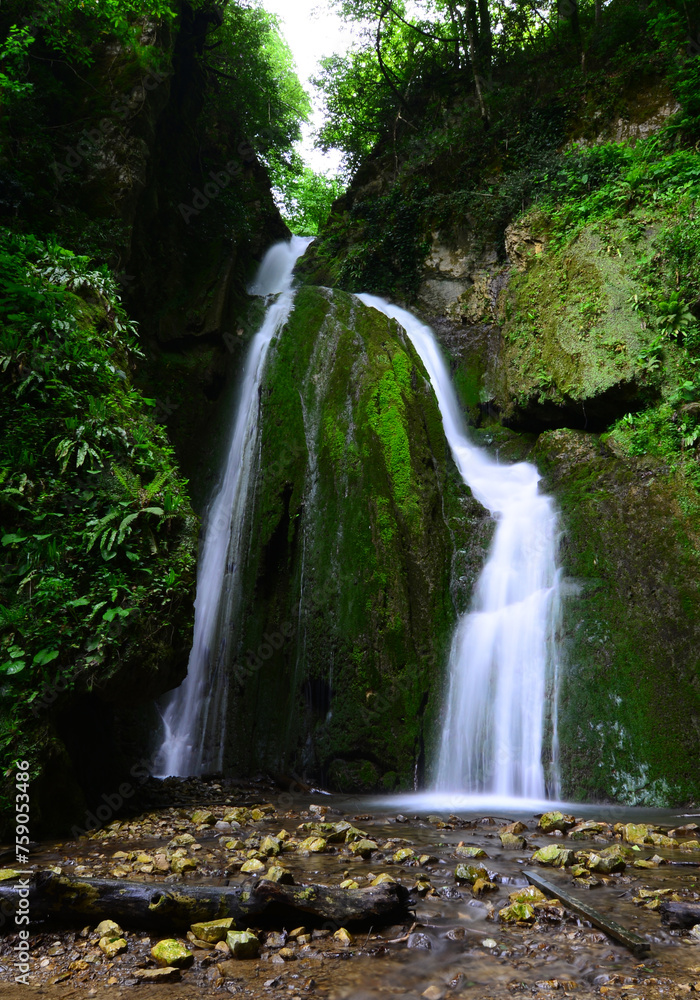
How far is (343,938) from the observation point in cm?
254

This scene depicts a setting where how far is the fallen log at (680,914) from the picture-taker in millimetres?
2631

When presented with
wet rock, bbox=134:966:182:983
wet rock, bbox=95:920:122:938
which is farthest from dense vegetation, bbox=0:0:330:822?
wet rock, bbox=134:966:182:983

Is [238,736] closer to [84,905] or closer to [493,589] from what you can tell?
[493,589]

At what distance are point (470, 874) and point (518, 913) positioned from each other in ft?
1.97

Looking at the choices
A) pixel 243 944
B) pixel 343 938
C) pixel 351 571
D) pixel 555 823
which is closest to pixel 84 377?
pixel 351 571

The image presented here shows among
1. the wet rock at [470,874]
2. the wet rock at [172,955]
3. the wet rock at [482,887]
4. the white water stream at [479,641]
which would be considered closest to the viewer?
the wet rock at [172,955]

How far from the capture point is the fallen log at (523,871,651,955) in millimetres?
2371

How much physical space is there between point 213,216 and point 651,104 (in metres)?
9.85

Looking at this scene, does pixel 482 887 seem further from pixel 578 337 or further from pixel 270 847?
pixel 578 337

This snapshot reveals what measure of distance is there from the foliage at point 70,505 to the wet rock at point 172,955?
2.84 metres

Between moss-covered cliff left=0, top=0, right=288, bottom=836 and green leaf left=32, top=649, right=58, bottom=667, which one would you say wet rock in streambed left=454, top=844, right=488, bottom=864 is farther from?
green leaf left=32, top=649, right=58, bottom=667

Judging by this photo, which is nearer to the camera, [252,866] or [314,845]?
[252,866]

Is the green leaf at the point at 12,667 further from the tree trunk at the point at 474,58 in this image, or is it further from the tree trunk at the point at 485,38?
the tree trunk at the point at 485,38

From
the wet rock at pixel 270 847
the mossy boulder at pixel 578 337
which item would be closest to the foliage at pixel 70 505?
the wet rock at pixel 270 847
